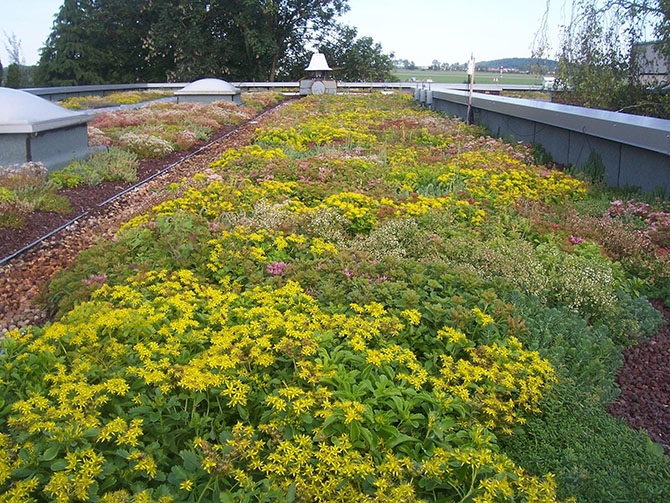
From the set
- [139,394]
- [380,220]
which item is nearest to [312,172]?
[380,220]

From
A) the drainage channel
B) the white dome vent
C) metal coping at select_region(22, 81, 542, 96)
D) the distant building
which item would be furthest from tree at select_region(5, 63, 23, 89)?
the distant building

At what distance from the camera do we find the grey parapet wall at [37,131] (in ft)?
25.8

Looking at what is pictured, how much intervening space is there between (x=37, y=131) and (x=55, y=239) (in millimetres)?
2714

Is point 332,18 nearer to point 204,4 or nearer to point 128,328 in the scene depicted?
point 204,4

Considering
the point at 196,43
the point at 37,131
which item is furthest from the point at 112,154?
the point at 196,43

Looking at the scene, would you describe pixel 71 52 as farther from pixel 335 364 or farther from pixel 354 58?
pixel 335 364

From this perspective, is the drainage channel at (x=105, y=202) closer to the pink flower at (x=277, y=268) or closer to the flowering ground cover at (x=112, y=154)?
the flowering ground cover at (x=112, y=154)

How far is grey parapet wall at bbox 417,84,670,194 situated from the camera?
6.27 m

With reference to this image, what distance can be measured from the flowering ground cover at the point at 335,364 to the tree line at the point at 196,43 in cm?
3489

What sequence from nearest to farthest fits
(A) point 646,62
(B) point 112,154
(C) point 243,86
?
(B) point 112,154 → (A) point 646,62 → (C) point 243,86

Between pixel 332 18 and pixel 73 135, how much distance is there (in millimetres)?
35798

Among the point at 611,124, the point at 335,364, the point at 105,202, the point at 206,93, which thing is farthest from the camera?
the point at 206,93

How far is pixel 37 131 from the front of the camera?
7988mm

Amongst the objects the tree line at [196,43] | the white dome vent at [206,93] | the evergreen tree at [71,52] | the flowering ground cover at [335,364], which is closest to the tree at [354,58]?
the tree line at [196,43]
